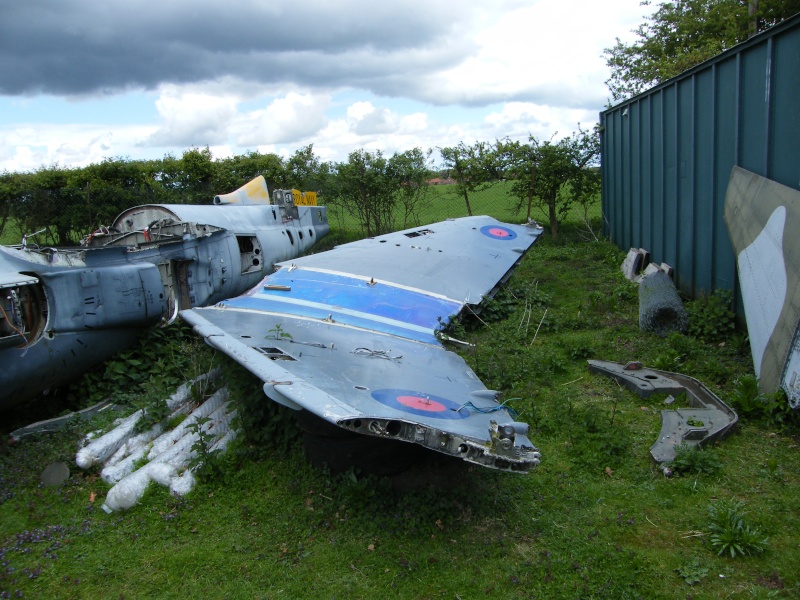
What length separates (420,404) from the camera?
14.7 feet

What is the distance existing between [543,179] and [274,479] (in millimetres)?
14294

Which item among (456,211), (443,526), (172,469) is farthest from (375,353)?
(456,211)

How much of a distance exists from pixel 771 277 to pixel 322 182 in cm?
1511

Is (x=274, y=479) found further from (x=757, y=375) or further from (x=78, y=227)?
(x=78, y=227)

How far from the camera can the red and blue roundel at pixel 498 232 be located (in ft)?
38.1

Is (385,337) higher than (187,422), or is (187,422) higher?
(385,337)

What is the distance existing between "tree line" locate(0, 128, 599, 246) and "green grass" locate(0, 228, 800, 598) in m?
12.2

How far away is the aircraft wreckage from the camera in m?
6.46

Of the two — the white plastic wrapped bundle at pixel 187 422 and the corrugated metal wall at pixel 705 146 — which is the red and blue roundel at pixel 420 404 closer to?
the white plastic wrapped bundle at pixel 187 422

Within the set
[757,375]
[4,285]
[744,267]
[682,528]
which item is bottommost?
[682,528]

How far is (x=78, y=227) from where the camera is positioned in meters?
18.0

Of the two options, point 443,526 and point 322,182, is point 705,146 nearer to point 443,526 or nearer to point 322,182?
point 443,526

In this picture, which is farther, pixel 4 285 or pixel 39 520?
pixel 4 285

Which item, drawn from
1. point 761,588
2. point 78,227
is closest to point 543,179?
point 78,227
